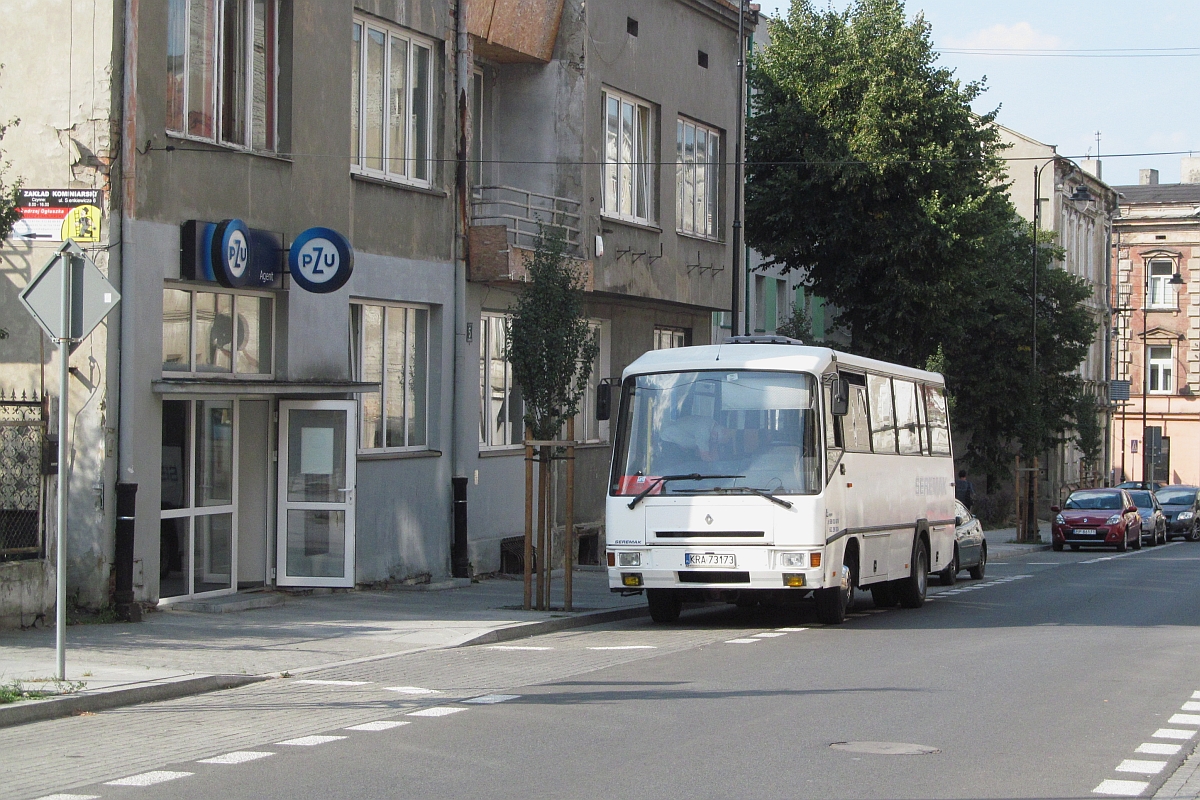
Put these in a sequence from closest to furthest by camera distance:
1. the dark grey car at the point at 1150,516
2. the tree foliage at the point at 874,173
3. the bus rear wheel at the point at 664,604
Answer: the bus rear wheel at the point at 664,604 → the tree foliage at the point at 874,173 → the dark grey car at the point at 1150,516

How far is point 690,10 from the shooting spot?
27.6m

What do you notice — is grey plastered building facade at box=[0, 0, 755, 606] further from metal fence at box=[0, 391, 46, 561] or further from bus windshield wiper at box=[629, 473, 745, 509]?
bus windshield wiper at box=[629, 473, 745, 509]

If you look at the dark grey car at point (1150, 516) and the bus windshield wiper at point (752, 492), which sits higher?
the bus windshield wiper at point (752, 492)

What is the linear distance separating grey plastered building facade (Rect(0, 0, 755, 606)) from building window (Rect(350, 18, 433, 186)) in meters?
0.04

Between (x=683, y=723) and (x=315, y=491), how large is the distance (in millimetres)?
9136

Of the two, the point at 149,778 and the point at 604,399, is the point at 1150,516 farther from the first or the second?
the point at 149,778

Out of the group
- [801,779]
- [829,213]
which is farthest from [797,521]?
[829,213]

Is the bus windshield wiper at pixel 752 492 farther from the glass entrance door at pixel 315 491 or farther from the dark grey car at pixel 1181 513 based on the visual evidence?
the dark grey car at pixel 1181 513

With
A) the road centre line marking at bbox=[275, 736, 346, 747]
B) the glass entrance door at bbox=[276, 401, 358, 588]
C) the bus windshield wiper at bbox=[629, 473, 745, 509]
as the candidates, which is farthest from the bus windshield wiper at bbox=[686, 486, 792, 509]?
the road centre line marking at bbox=[275, 736, 346, 747]

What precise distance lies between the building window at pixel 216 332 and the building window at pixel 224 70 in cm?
173

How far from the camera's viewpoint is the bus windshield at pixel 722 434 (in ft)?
53.7

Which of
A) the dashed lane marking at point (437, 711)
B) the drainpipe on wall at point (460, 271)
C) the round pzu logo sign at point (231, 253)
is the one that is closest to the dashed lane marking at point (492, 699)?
the dashed lane marking at point (437, 711)

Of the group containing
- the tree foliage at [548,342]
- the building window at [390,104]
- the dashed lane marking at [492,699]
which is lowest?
the dashed lane marking at [492,699]

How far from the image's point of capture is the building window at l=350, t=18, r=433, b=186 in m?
19.9
